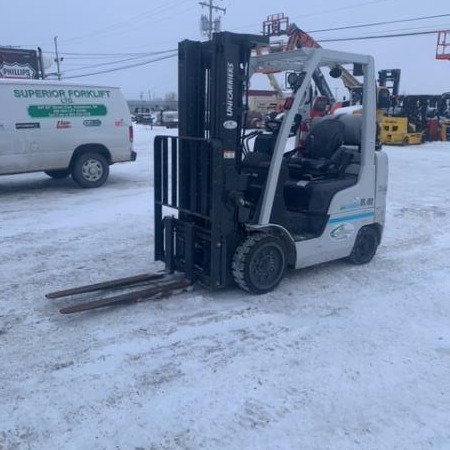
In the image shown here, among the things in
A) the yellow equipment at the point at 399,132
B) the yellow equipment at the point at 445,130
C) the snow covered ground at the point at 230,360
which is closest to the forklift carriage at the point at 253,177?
the snow covered ground at the point at 230,360

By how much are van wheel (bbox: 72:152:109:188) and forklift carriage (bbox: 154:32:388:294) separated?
5.90 meters

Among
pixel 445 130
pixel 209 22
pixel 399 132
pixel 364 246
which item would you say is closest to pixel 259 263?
pixel 364 246

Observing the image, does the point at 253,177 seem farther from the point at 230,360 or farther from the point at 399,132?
the point at 399,132

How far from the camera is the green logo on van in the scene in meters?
9.62

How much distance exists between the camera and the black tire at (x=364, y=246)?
5.74 metres

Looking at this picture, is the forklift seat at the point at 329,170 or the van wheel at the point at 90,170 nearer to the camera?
the forklift seat at the point at 329,170

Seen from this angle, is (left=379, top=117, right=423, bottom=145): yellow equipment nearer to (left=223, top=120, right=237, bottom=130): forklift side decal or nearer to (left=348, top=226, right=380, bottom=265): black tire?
(left=348, top=226, right=380, bottom=265): black tire

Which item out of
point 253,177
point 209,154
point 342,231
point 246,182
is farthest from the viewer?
point 342,231

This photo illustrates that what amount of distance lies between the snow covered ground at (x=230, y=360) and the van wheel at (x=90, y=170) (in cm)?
433

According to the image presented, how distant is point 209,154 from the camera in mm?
4465

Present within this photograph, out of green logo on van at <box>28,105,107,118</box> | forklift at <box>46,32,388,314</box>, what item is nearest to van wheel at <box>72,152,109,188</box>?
green logo on van at <box>28,105,107,118</box>

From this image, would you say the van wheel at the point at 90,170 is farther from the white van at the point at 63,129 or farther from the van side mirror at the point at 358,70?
the van side mirror at the point at 358,70

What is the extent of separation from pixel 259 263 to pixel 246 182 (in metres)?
0.79

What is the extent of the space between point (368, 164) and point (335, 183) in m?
0.51
